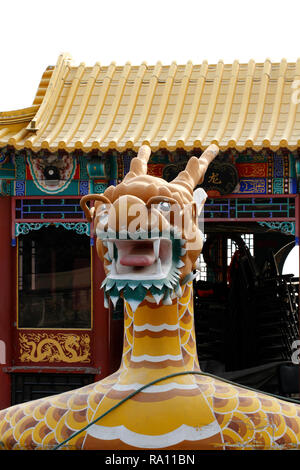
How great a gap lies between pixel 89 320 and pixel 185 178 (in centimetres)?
403

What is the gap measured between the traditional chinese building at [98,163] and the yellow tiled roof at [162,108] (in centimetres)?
1

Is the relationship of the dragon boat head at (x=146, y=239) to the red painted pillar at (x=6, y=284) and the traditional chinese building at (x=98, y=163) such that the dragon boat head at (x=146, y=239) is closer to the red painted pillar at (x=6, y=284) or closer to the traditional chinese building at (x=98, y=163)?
the traditional chinese building at (x=98, y=163)

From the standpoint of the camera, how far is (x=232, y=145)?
718cm

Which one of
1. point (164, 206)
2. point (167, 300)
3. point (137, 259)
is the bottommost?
point (167, 300)

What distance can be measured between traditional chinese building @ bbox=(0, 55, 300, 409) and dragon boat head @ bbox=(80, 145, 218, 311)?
2802mm

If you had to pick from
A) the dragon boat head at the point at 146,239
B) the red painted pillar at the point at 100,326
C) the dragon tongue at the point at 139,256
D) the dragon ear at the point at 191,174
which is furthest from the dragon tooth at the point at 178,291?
the red painted pillar at the point at 100,326

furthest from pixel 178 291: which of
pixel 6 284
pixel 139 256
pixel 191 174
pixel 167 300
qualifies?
pixel 6 284

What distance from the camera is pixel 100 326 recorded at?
789 cm

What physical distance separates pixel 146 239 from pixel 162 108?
13.8ft

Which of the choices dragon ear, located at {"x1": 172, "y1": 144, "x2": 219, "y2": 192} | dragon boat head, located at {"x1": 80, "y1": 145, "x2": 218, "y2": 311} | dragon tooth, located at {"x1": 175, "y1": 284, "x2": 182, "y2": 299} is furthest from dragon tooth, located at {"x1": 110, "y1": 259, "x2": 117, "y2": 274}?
dragon ear, located at {"x1": 172, "y1": 144, "x2": 219, "y2": 192}

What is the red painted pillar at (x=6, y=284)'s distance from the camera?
26.3 ft

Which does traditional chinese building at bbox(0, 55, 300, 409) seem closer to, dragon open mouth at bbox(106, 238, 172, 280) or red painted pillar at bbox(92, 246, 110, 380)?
red painted pillar at bbox(92, 246, 110, 380)

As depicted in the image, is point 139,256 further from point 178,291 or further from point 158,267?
point 178,291

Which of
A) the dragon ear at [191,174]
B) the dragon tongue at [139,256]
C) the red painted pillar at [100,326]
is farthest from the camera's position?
the red painted pillar at [100,326]
